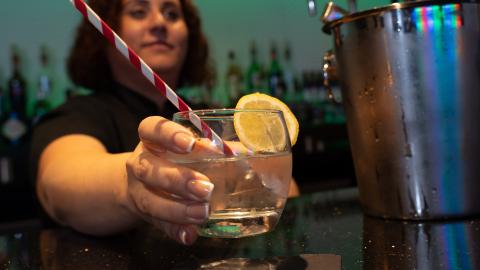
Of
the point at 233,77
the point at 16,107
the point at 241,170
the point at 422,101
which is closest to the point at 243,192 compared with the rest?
the point at 241,170

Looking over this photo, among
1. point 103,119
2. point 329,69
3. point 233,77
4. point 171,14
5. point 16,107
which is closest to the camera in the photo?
point 329,69

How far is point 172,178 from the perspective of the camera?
1.46ft

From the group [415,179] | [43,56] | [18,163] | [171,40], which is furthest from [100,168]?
[43,56]

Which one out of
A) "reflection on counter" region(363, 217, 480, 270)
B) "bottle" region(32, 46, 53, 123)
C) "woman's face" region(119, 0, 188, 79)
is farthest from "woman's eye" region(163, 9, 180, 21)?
"bottle" region(32, 46, 53, 123)

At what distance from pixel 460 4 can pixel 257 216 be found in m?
0.37

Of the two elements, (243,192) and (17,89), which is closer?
(243,192)

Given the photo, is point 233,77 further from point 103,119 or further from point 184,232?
point 184,232

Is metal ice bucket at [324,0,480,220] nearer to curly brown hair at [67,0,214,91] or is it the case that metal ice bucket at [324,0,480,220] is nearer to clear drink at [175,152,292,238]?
clear drink at [175,152,292,238]

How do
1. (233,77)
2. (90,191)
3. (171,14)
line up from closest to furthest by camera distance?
(90,191)
(171,14)
(233,77)

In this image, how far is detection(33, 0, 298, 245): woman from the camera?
459 mm

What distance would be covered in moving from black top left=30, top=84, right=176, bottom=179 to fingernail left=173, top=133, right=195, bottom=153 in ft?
2.13

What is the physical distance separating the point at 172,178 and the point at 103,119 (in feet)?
2.84

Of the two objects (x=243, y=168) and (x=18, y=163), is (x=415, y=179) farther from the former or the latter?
(x=18, y=163)

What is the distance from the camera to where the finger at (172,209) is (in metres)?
0.46
